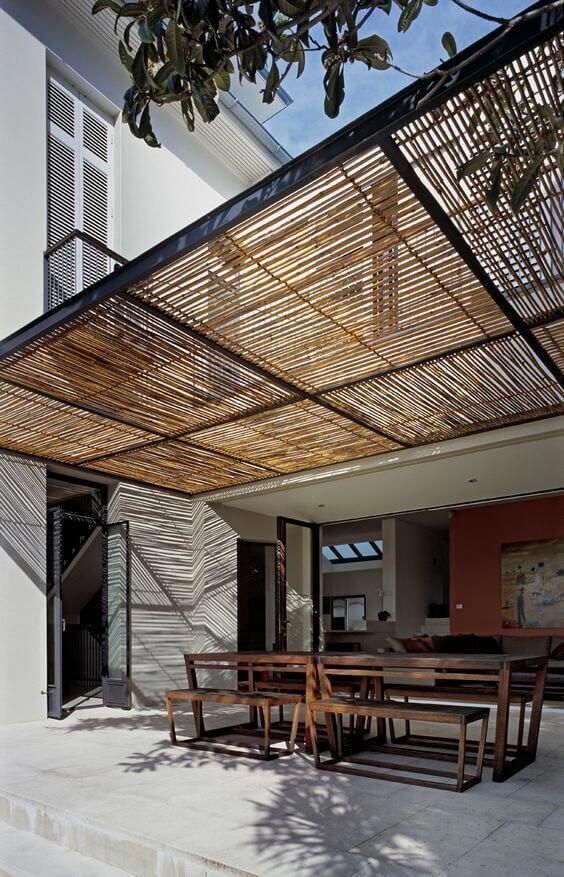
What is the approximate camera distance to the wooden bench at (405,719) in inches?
169

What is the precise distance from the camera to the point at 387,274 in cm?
438

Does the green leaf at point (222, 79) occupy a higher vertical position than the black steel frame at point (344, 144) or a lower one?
lower

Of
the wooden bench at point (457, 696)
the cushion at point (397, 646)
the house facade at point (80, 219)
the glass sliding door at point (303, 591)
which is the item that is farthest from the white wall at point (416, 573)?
the wooden bench at point (457, 696)

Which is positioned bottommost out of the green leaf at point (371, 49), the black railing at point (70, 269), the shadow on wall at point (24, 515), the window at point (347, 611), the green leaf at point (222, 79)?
the window at point (347, 611)

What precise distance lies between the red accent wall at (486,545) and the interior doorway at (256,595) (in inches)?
132

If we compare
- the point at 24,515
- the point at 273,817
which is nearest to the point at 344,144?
the point at 273,817

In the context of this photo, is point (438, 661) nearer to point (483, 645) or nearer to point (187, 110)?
point (187, 110)

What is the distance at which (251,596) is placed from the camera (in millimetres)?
13758

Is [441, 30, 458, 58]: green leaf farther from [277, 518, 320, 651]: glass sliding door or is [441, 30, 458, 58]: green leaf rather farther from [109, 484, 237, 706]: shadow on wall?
[277, 518, 320, 651]: glass sliding door

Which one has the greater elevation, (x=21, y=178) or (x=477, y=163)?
(x=21, y=178)

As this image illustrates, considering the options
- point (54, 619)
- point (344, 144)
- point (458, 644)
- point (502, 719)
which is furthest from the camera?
point (458, 644)

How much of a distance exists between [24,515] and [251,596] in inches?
255

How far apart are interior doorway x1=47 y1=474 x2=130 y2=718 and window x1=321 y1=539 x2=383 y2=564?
6643 mm

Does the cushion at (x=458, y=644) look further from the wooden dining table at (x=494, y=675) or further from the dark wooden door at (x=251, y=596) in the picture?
the wooden dining table at (x=494, y=675)
